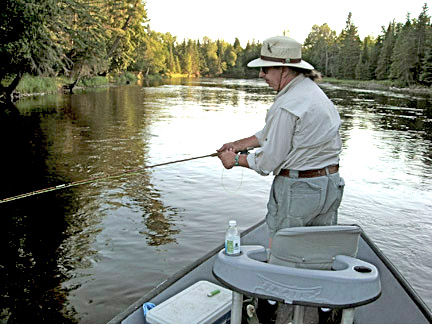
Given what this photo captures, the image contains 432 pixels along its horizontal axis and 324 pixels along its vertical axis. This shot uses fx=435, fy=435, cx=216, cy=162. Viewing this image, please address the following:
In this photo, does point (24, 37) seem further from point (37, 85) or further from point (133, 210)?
point (133, 210)

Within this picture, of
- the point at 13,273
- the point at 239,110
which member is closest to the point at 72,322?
the point at 13,273

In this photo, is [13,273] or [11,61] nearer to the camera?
[13,273]

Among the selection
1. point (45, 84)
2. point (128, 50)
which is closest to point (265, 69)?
point (45, 84)

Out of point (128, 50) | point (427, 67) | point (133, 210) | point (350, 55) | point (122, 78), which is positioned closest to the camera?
point (133, 210)

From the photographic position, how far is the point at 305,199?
2.96 m

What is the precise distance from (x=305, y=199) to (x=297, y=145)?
381mm

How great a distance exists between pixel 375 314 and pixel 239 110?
78.1 ft

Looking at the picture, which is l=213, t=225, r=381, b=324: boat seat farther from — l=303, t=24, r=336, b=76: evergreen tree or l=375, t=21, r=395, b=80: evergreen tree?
l=303, t=24, r=336, b=76: evergreen tree

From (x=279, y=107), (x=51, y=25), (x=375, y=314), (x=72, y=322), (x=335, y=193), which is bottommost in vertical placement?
(x=72, y=322)

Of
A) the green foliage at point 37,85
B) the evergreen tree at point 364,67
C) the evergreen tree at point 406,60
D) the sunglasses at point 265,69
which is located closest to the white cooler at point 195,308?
the sunglasses at point 265,69

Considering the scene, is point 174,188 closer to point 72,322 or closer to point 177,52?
point 72,322

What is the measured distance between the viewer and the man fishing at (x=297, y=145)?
9.35ft

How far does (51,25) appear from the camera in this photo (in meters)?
28.6

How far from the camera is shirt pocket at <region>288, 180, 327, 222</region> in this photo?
9.66 ft
